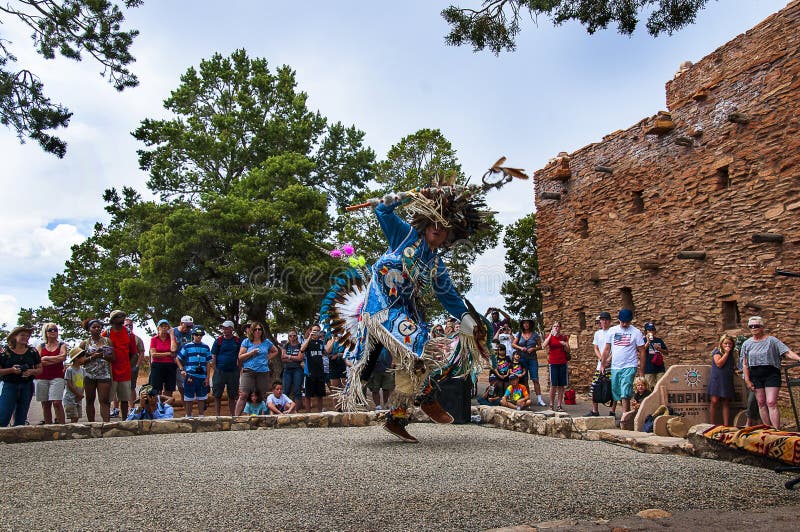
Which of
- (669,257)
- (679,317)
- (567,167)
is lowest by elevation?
(679,317)

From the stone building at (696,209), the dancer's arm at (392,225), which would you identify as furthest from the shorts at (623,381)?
the stone building at (696,209)

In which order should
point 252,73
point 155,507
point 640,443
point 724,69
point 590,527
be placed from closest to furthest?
1. point 590,527
2. point 155,507
3. point 640,443
4. point 724,69
5. point 252,73

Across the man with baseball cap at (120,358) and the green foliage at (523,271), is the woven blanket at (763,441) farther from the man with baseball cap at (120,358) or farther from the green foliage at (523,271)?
the green foliage at (523,271)

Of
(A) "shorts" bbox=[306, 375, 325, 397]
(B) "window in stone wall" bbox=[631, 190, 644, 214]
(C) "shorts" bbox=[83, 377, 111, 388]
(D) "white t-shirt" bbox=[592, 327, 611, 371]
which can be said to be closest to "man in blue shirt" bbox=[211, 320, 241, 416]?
(A) "shorts" bbox=[306, 375, 325, 397]

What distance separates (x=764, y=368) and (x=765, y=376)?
0.10m

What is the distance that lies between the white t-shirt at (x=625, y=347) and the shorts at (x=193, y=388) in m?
5.89

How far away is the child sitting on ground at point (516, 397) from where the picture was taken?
10500mm

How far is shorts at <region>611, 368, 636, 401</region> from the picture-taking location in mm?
9297

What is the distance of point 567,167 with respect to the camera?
1917cm

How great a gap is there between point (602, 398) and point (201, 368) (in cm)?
576

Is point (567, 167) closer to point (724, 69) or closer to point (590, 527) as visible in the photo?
point (724, 69)

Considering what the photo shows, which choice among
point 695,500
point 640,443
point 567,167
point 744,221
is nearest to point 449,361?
point 640,443

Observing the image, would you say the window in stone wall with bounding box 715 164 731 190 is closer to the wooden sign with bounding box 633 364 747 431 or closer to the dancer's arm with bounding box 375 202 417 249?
the wooden sign with bounding box 633 364 747 431

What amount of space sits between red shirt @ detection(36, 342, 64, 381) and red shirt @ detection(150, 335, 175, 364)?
1.42 meters
